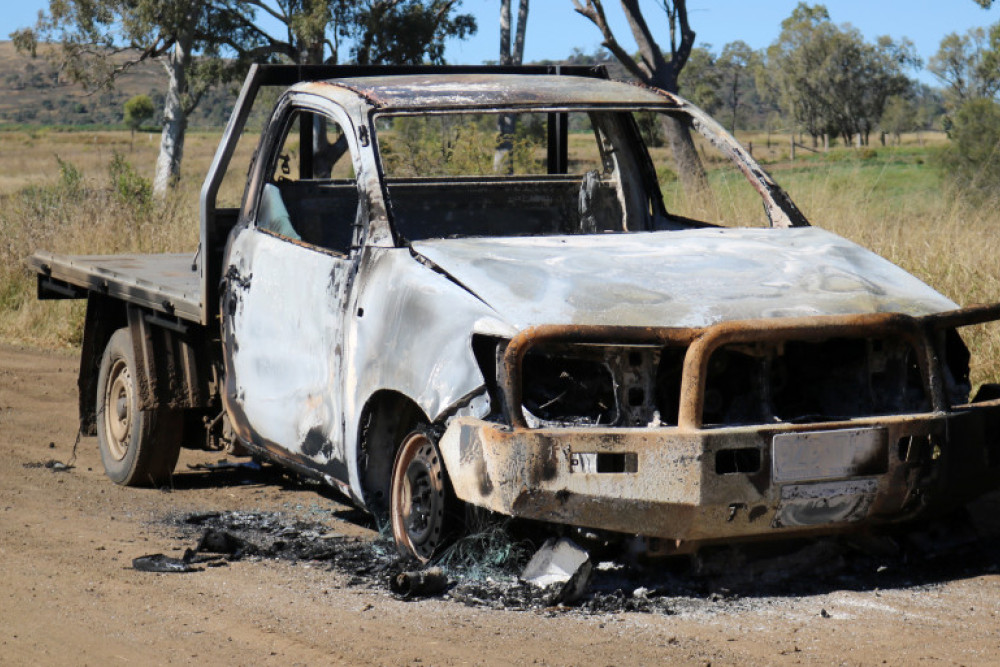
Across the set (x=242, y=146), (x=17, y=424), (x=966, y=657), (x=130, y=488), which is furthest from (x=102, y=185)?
(x=242, y=146)

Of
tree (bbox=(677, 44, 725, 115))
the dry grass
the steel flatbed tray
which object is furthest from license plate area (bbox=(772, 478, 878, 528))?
tree (bbox=(677, 44, 725, 115))

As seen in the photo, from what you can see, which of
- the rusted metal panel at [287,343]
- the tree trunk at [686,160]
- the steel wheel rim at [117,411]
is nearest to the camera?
the rusted metal panel at [287,343]

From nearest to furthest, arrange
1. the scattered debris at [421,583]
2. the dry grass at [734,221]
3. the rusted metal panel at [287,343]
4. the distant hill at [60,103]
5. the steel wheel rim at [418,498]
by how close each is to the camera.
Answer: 1. the scattered debris at [421,583]
2. the steel wheel rim at [418,498]
3. the rusted metal panel at [287,343]
4. the dry grass at [734,221]
5. the distant hill at [60,103]

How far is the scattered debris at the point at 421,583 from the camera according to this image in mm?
4715

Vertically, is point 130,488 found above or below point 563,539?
below

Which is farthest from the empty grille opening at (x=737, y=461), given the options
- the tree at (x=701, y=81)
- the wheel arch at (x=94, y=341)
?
the tree at (x=701, y=81)

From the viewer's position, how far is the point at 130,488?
7.21m

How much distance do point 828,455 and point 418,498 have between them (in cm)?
146

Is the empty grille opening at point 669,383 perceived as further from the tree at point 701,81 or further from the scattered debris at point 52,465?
the tree at point 701,81

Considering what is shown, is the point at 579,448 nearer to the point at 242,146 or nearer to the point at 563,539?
the point at 563,539

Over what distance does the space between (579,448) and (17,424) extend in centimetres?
557

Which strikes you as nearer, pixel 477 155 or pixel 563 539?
pixel 563 539

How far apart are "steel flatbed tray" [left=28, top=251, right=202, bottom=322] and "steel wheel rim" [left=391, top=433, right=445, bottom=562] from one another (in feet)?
5.83

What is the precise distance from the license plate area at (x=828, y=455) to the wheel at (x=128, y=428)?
12.0 ft
